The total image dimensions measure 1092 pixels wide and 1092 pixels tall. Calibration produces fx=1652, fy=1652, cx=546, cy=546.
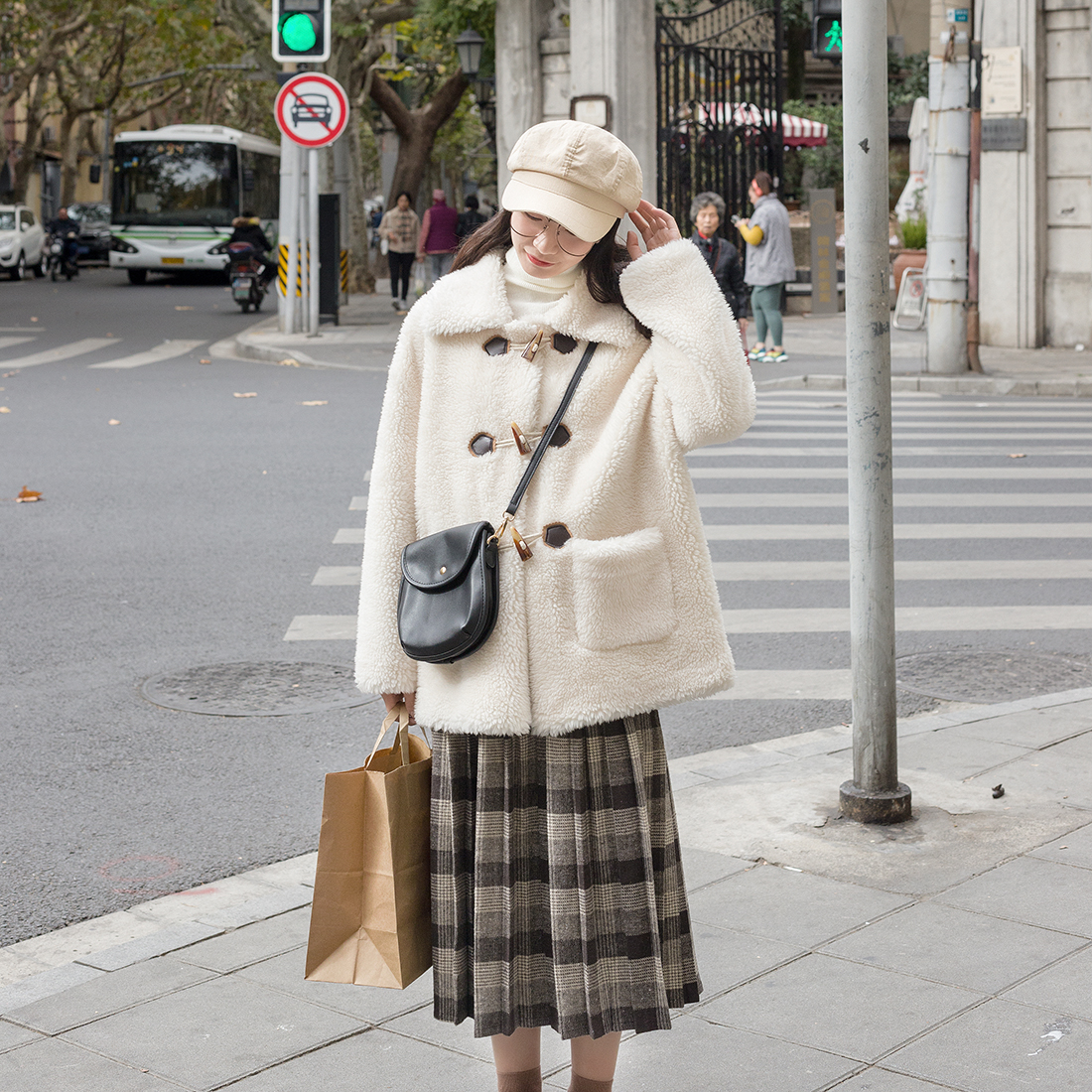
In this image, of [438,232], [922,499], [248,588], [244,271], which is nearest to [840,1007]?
[248,588]

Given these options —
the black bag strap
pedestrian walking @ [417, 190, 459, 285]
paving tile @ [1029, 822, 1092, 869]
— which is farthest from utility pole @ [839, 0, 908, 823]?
pedestrian walking @ [417, 190, 459, 285]

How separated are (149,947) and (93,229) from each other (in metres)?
45.1

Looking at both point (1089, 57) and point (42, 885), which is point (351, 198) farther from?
point (42, 885)

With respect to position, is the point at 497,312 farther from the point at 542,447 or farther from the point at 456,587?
the point at 456,587

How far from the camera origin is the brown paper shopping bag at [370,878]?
2707 mm

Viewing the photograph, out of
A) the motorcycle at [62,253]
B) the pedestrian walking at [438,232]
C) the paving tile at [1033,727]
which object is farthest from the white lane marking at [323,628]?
the motorcycle at [62,253]

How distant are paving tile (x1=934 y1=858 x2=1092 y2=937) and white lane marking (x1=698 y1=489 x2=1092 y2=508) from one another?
5.42m

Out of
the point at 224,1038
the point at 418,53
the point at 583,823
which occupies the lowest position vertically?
the point at 224,1038

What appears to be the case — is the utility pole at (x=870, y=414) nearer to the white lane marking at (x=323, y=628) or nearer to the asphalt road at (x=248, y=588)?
the asphalt road at (x=248, y=588)

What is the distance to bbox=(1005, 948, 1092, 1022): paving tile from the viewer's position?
330cm

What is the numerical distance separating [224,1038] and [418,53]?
31460 millimetres

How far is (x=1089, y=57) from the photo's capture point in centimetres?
1812

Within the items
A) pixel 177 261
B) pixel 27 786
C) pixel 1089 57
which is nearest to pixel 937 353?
pixel 1089 57

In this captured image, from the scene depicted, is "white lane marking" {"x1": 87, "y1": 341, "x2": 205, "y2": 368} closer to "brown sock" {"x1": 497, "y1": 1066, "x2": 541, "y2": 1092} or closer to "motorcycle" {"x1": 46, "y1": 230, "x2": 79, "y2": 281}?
"brown sock" {"x1": 497, "y1": 1066, "x2": 541, "y2": 1092}
